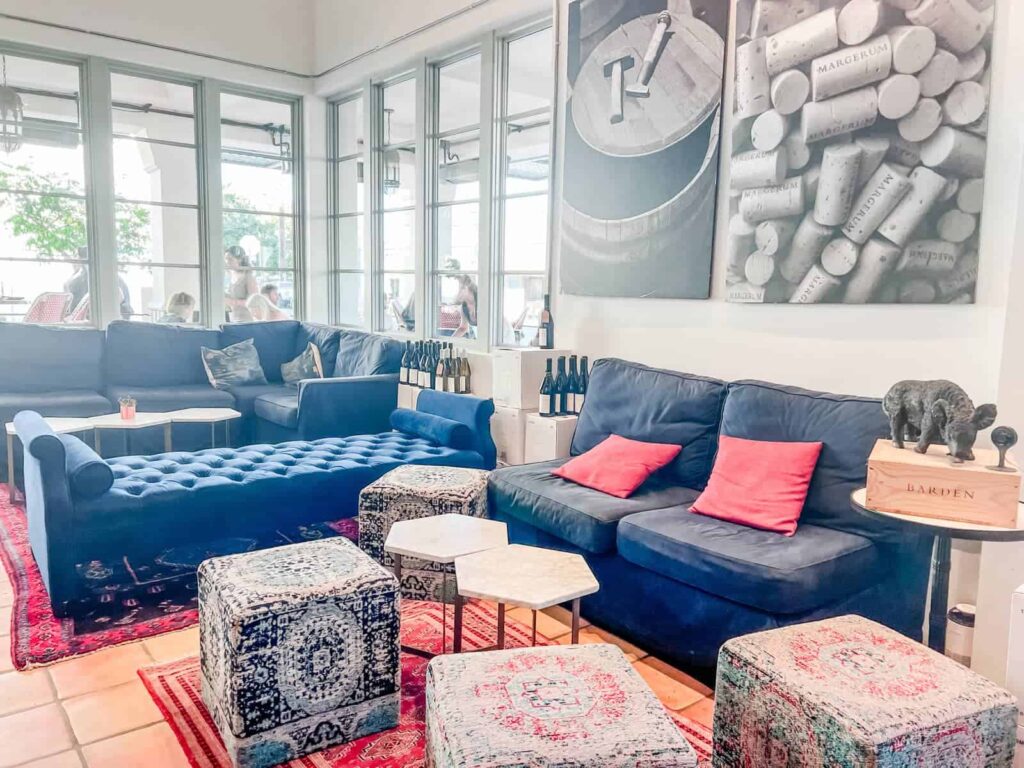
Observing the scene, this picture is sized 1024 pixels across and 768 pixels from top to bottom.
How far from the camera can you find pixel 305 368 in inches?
236

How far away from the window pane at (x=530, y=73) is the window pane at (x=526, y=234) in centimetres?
58

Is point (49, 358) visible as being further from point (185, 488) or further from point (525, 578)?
point (525, 578)

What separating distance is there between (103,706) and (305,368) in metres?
3.78

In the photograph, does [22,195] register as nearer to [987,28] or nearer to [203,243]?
[203,243]

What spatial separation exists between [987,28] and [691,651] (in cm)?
235

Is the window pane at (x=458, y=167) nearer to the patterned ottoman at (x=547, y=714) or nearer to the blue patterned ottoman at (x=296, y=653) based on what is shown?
the blue patterned ottoman at (x=296, y=653)

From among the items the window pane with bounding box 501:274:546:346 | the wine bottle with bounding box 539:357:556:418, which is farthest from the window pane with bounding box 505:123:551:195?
the wine bottle with bounding box 539:357:556:418

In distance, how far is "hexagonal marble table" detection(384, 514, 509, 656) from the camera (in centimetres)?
246

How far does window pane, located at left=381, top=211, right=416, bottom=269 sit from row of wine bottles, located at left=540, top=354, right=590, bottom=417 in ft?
6.73

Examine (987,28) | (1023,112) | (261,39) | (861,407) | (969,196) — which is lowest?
(861,407)

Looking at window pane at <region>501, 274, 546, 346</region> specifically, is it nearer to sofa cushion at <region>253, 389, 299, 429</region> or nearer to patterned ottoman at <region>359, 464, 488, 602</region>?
sofa cushion at <region>253, 389, 299, 429</region>

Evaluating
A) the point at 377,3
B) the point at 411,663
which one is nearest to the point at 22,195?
the point at 377,3

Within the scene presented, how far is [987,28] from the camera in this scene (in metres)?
2.71

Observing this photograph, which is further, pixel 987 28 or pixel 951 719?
pixel 987 28
